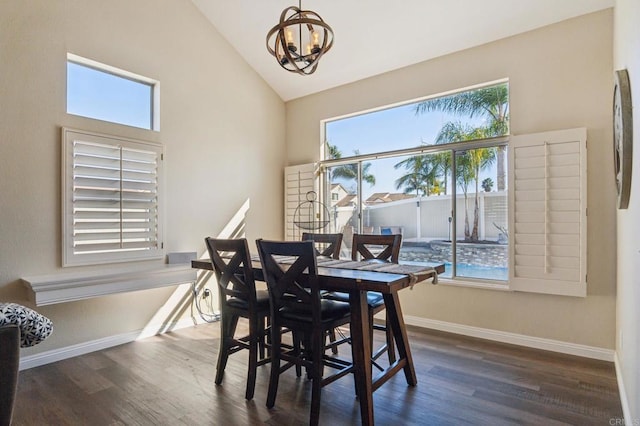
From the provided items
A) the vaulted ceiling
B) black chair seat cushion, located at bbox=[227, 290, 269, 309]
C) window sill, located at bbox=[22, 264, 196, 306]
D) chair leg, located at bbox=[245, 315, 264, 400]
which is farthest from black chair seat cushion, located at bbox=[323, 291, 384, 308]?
Answer: the vaulted ceiling

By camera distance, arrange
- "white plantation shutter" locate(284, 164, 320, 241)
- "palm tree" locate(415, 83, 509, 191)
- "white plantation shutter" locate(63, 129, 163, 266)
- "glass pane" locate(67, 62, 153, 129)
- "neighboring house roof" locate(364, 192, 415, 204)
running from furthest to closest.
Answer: "white plantation shutter" locate(284, 164, 320, 241) → "neighboring house roof" locate(364, 192, 415, 204) → "palm tree" locate(415, 83, 509, 191) → "glass pane" locate(67, 62, 153, 129) → "white plantation shutter" locate(63, 129, 163, 266)

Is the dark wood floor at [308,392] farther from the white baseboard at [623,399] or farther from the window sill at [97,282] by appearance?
the window sill at [97,282]

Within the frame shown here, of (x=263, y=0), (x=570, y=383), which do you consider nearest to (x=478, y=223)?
(x=570, y=383)

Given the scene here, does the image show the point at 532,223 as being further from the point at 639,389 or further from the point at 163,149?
the point at 163,149

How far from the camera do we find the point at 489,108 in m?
3.65

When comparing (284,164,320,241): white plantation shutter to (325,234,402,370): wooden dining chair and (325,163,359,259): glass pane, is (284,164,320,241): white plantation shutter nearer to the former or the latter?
(325,163,359,259): glass pane

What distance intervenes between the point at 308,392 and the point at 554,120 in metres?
3.09

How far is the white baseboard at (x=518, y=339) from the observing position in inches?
118

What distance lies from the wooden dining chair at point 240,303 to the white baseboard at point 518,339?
1981 mm

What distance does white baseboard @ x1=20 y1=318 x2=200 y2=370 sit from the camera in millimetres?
2926

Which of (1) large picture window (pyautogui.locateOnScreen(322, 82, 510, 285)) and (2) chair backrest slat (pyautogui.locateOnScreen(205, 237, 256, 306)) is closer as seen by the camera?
(2) chair backrest slat (pyautogui.locateOnScreen(205, 237, 256, 306))

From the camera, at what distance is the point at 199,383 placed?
261 cm

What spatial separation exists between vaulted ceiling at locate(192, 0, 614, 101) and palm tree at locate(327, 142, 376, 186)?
86 cm

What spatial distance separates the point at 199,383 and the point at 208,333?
1230 mm
